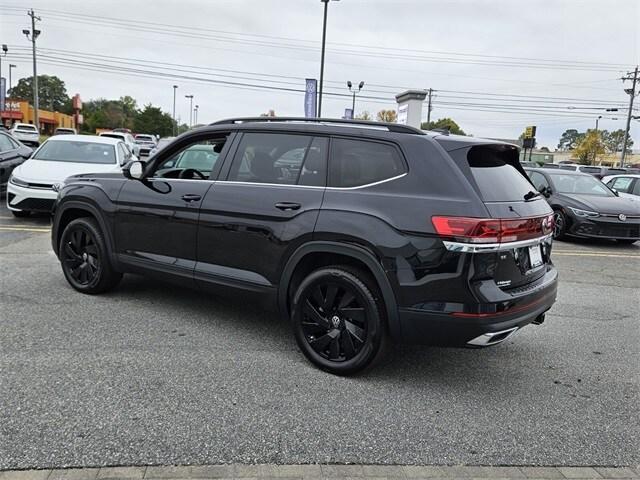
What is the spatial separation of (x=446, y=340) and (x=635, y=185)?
11.8 meters

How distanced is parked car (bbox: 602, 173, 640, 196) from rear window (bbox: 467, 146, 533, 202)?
10015 millimetres

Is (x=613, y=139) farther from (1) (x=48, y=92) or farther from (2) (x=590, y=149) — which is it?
(1) (x=48, y=92)

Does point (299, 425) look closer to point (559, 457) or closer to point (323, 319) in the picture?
point (323, 319)

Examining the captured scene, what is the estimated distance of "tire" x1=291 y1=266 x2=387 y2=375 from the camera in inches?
140

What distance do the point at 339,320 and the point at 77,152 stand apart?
8.75 metres

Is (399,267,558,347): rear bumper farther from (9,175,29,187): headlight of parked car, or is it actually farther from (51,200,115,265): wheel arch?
(9,175,29,187): headlight of parked car

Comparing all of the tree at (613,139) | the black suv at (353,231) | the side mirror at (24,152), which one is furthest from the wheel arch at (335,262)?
the tree at (613,139)

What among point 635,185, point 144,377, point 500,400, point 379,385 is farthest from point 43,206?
point 635,185

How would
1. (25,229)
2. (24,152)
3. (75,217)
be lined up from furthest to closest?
(24,152) → (25,229) → (75,217)

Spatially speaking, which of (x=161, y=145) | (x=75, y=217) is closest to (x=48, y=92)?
(x=161, y=145)

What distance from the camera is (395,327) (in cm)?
348

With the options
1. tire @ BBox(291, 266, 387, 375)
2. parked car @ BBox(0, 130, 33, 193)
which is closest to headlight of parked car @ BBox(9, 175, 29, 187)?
parked car @ BBox(0, 130, 33, 193)

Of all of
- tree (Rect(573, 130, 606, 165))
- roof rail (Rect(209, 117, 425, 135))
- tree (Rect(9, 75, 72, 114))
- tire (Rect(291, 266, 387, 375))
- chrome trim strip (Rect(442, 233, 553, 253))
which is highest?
tree (Rect(9, 75, 72, 114))

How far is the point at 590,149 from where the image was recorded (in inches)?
2913
